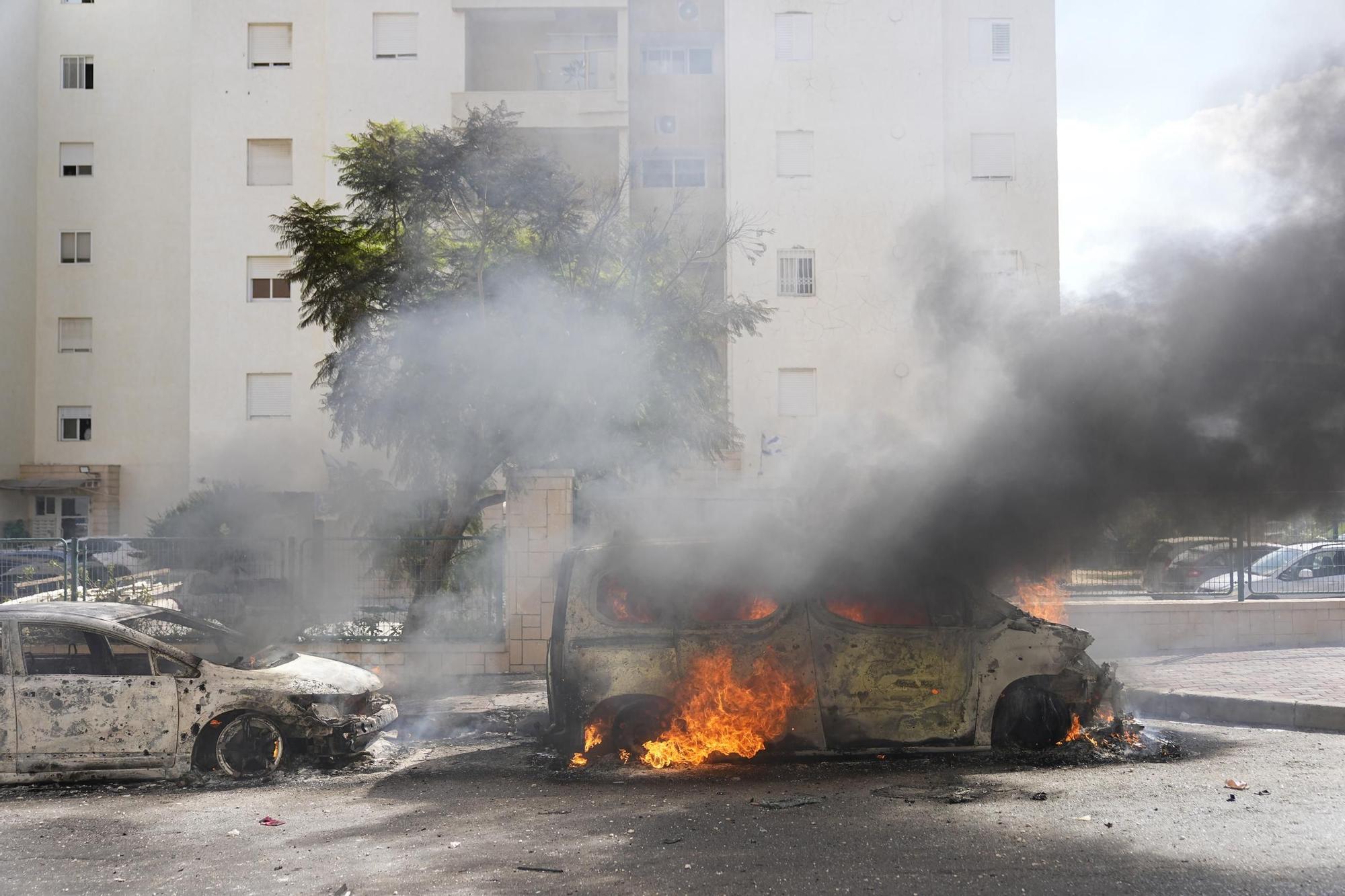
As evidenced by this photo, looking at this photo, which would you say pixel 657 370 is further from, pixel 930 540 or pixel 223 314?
pixel 223 314

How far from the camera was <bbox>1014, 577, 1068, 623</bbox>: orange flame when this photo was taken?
26.8 ft

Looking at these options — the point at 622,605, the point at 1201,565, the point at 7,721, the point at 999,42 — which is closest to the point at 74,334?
the point at 999,42

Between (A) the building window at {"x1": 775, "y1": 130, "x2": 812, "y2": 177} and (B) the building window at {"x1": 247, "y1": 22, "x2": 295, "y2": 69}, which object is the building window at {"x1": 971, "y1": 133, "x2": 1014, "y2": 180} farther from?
(B) the building window at {"x1": 247, "y1": 22, "x2": 295, "y2": 69}

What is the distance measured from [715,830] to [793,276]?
19945 mm

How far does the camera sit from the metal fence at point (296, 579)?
11.2 meters

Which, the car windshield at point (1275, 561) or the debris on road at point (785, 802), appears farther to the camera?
the car windshield at point (1275, 561)

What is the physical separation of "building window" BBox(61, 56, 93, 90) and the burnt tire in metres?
30.2

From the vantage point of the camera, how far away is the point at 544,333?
12.7m

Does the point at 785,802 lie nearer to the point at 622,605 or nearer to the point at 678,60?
the point at 622,605

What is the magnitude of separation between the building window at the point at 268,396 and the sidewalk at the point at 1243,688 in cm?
2111

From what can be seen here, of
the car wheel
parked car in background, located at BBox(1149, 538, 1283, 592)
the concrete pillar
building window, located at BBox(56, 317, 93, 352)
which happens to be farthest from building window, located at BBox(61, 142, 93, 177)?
parked car in background, located at BBox(1149, 538, 1283, 592)

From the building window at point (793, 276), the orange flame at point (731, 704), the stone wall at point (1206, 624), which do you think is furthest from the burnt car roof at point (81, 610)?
the building window at point (793, 276)

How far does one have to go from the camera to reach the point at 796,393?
24.9m

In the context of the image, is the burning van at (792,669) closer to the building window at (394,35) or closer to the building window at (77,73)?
the building window at (394,35)
